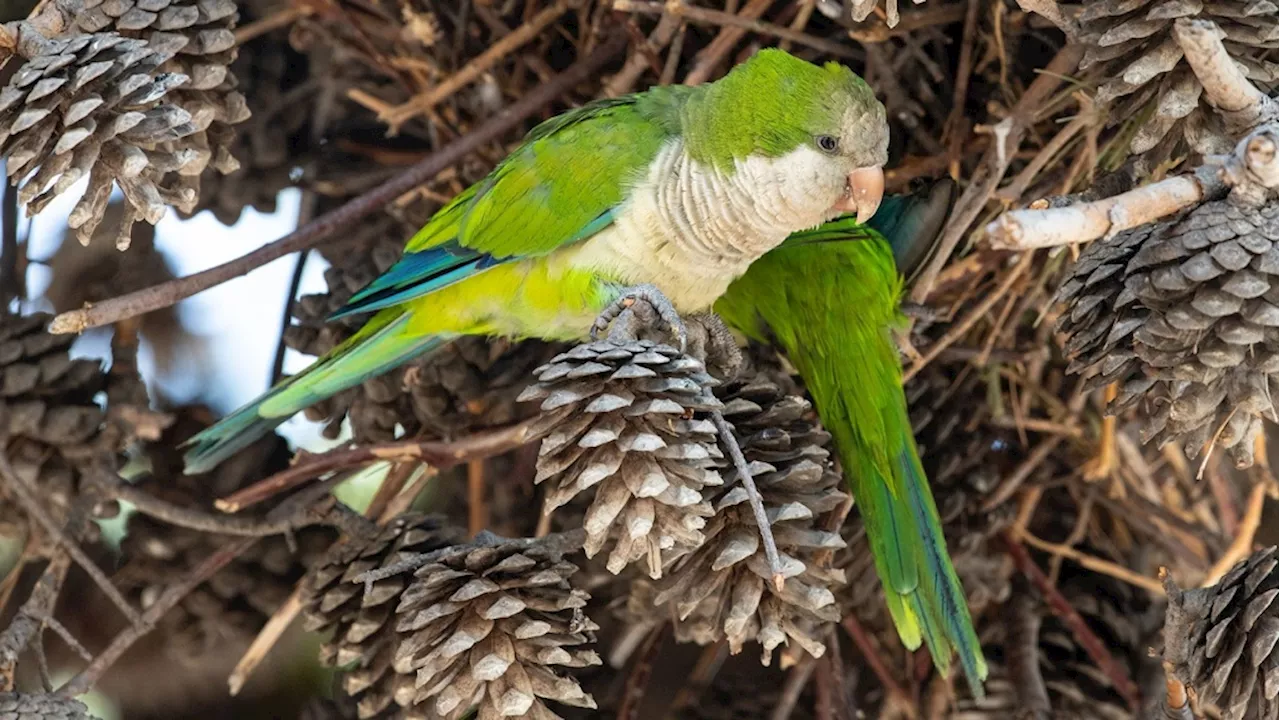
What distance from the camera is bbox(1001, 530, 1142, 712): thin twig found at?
1860 millimetres

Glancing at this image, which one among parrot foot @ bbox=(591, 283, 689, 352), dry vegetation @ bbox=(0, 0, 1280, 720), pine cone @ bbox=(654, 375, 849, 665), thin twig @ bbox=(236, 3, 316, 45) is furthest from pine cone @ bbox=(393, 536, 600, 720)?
thin twig @ bbox=(236, 3, 316, 45)

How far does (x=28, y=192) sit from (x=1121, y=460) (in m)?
1.60

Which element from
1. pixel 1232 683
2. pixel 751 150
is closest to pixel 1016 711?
pixel 1232 683

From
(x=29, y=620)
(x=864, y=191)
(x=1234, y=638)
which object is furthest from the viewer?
(x=864, y=191)

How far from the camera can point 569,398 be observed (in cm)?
121

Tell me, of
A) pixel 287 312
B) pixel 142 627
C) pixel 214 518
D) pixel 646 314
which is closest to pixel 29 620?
pixel 142 627

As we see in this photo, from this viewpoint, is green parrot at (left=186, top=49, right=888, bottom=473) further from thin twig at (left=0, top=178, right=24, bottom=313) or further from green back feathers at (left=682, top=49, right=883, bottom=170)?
thin twig at (left=0, top=178, right=24, bottom=313)

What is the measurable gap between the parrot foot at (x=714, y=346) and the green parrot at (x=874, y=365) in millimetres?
109

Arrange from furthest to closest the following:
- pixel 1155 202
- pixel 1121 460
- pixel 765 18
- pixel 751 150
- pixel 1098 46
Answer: pixel 1121 460 < pixel 765 18 < pixel 751 150 < pixel 1098 46 < pixel 1155 202

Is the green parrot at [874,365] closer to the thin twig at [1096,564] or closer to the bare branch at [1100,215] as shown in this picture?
the thin twig at [1096,564]

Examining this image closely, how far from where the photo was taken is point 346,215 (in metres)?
1.71

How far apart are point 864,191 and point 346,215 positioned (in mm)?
663

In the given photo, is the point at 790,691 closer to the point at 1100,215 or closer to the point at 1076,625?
the point at 1076,625

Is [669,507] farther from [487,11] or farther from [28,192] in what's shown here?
[487,11]
